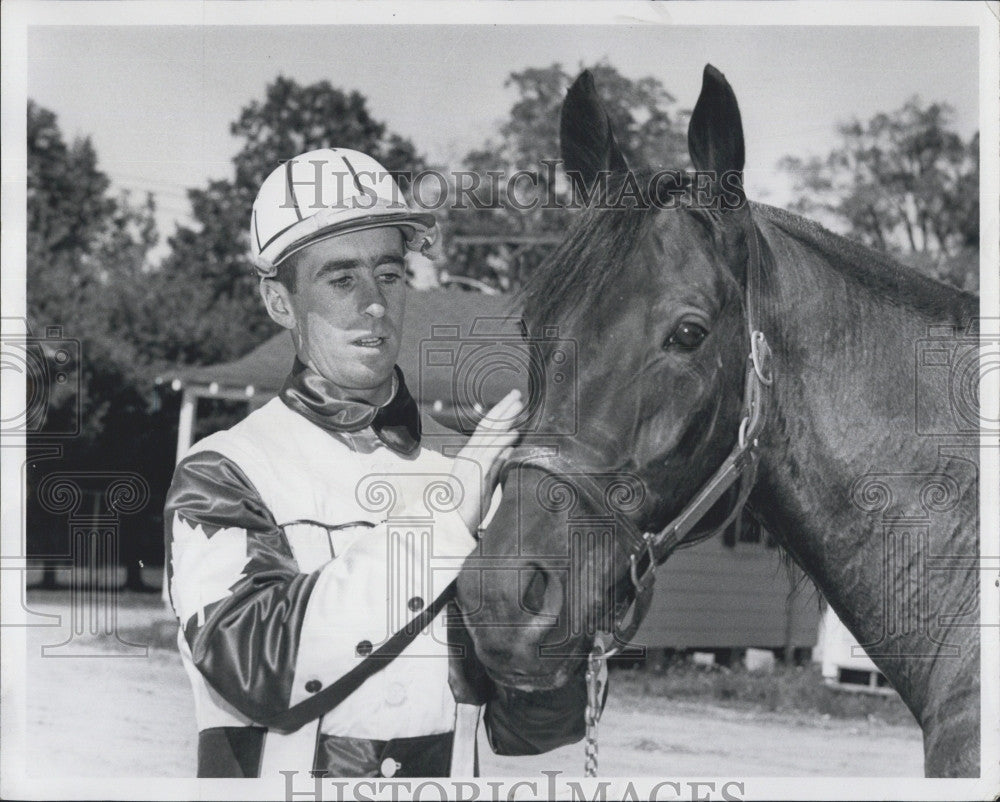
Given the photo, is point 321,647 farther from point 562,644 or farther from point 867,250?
point 867,250

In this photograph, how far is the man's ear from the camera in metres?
2.21

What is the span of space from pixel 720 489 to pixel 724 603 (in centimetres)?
655

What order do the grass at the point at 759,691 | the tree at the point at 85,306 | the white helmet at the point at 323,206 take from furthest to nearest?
the grass at the point at 759,691 → the tree at the point at 85,306 → the white helmet at the point at 323,206

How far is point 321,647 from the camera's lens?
1898mm

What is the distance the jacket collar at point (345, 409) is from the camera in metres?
2.17

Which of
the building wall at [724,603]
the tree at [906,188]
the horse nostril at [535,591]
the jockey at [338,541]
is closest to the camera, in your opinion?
the horse nostril at [535,591]

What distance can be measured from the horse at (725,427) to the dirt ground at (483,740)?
1.25 m

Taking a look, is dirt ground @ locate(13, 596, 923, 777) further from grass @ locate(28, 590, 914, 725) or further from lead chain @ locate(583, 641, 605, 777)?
lead chain @ locate(583, 641, 605, 777)

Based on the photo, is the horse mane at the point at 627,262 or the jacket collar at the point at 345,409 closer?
the horse mane at the point at 627,262

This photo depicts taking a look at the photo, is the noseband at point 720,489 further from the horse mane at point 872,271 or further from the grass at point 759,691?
the grass at point 759,691

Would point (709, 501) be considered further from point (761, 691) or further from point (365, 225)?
point (761, 691)

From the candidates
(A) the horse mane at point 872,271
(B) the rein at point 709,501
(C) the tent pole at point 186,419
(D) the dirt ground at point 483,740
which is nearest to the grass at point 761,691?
(D) the dirt ground at point 483,740

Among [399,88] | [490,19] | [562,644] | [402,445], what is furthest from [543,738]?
[399,88]

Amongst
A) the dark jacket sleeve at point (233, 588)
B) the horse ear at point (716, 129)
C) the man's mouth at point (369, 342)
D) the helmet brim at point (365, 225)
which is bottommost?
the dark jacket sleeve at point (233, 588)
